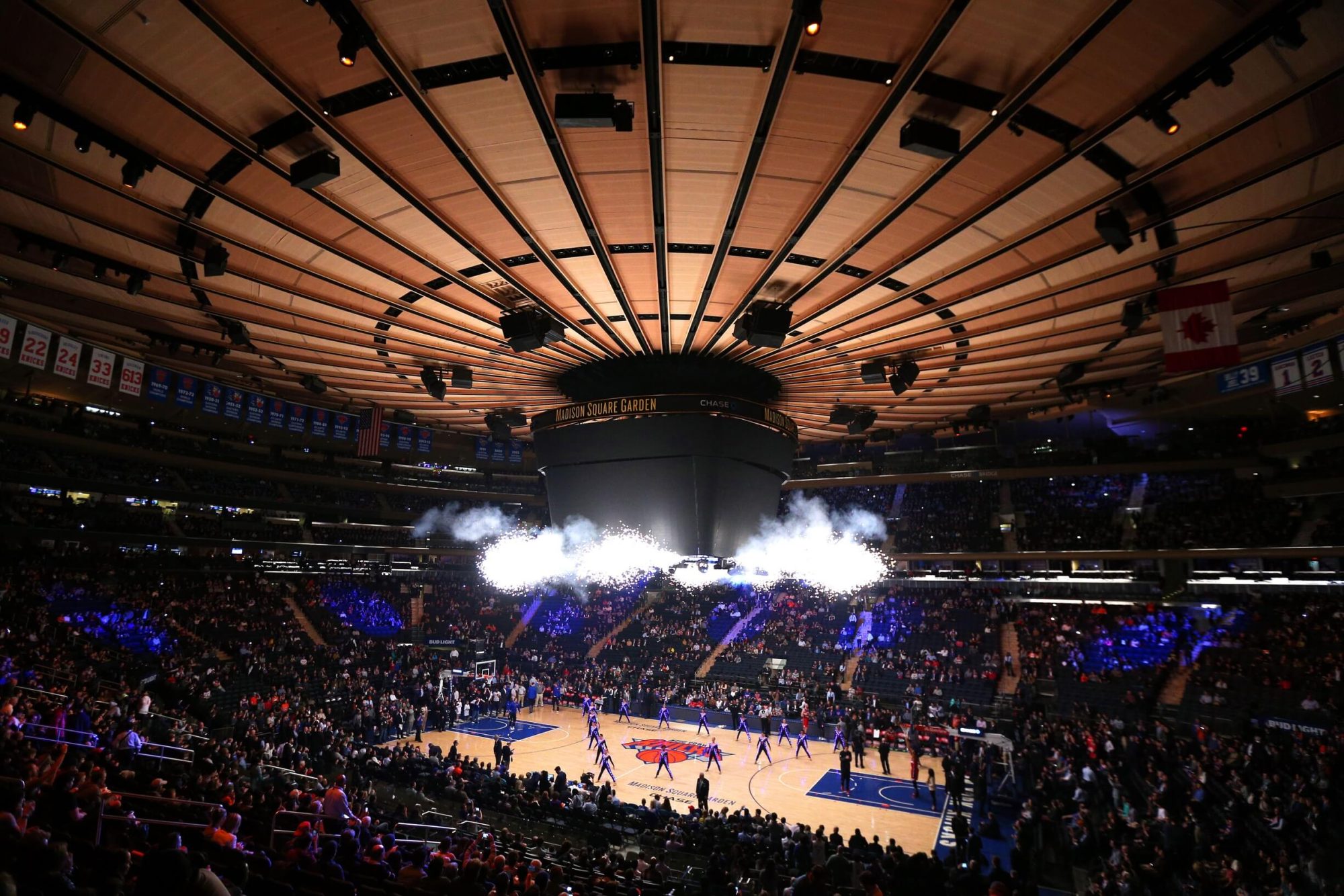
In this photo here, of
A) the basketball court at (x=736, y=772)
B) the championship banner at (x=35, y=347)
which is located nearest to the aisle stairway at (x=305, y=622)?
the basketball court at (x=736, y=772)

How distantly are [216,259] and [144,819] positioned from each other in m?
6.92

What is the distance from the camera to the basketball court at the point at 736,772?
17469 mm

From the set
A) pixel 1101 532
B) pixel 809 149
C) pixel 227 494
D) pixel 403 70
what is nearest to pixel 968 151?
pixel 809 149

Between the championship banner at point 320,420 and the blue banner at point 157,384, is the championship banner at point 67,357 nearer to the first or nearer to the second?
the blue banner at point 157,384

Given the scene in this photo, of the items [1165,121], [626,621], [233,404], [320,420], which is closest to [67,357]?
[233,404]

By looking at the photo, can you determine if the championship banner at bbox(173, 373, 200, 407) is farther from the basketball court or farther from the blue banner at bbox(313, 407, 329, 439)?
the basketball court

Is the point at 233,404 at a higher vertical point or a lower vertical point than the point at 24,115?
higher

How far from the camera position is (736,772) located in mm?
21844

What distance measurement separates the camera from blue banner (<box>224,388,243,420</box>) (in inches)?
808

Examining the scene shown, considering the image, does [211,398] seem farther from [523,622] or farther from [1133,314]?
[523,622]

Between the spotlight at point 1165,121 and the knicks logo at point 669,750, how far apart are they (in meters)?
21.0

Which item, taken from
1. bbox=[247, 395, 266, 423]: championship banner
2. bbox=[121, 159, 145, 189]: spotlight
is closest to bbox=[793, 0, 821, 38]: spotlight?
bbox=[121, 159, 145, 189]: spotlight

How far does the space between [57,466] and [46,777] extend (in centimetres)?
2800

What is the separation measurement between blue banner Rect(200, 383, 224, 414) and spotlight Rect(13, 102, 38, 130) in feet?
49.7
